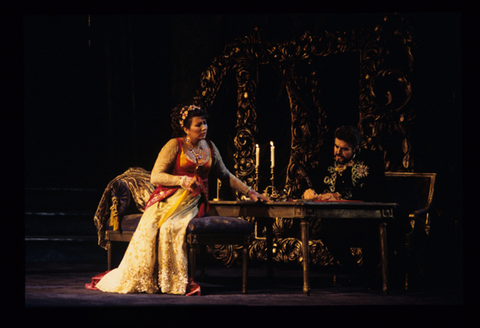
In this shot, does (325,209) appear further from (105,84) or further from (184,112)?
(105,84)

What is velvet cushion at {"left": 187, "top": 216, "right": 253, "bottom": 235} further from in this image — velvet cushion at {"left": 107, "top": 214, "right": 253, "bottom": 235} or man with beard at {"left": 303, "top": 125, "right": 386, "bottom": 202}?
man with beard at {"left": 303, "top": 125, "right": 386, "bottom": 202}

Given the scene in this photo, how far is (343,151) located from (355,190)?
314mm

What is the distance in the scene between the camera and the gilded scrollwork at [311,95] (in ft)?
19.5

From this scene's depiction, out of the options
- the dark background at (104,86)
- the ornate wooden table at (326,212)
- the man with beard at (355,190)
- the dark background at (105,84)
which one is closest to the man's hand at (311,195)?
the man with beard at (355,190)

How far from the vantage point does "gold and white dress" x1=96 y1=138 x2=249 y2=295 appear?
4.86 meters

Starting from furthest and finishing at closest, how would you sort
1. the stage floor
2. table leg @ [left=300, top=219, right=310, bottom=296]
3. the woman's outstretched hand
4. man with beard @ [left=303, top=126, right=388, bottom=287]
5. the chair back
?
the chair back → man with beard @ [left=303, top=126, right=388, bottom=287] → the woman's outstretched hand → table leg @ [left=300, top=219, right=310, bottom=296] → the stage floor

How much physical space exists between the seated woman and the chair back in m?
1.21

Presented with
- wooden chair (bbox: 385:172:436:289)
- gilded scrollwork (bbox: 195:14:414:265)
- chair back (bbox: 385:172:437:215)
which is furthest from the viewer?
gilded scrollwork (bbox: 195:14:414:265)

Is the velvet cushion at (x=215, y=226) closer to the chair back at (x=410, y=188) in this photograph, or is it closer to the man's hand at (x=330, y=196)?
the man's hand at (x=330, y=196)

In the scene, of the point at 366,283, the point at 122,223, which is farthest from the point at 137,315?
the point at 366,283

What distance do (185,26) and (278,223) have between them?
264cm

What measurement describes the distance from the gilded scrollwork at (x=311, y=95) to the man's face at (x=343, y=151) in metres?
0.82

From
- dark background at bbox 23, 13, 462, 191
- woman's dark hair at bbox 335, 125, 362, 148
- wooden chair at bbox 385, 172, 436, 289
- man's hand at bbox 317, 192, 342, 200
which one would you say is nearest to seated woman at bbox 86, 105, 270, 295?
man's hand at bbox 317, 192, 342, 200

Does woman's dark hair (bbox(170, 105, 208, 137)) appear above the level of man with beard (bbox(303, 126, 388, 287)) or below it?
above
